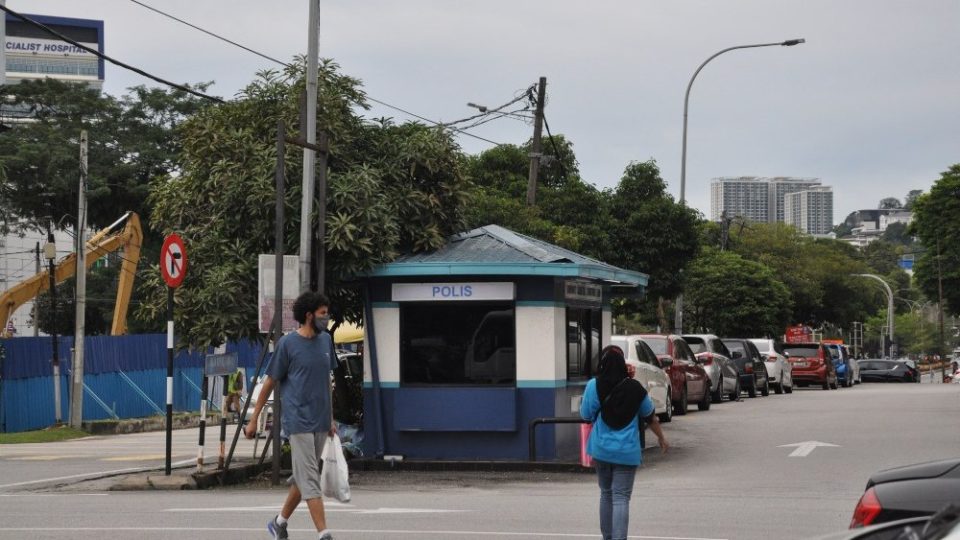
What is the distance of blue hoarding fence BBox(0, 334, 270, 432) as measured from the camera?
33938 mm

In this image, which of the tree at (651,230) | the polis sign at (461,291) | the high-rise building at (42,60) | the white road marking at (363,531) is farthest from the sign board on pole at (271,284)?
the high-rise building at (42,60)

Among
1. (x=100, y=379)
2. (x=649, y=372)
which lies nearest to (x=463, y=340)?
(x=649, y=372)

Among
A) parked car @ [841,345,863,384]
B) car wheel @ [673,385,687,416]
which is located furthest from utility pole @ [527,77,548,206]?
parked car @ [841,345,863,384]

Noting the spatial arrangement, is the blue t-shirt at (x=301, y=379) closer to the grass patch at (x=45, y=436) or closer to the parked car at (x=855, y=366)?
Answer: the grass patch at (x=45, y=436)

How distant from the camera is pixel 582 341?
19359mm

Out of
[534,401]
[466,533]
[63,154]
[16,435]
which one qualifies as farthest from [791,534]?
[63,154]

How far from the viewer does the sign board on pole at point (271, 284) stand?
16.5 meters

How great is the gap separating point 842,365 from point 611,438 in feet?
140

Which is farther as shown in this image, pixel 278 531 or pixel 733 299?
pixel 733 299

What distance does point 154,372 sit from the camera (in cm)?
3872

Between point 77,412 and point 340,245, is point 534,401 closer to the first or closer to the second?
point 340,245

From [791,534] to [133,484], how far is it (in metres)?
7.92

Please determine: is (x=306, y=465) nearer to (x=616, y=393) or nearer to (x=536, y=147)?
(x=616, y=393)

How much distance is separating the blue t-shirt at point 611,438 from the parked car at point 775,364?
3062cm
